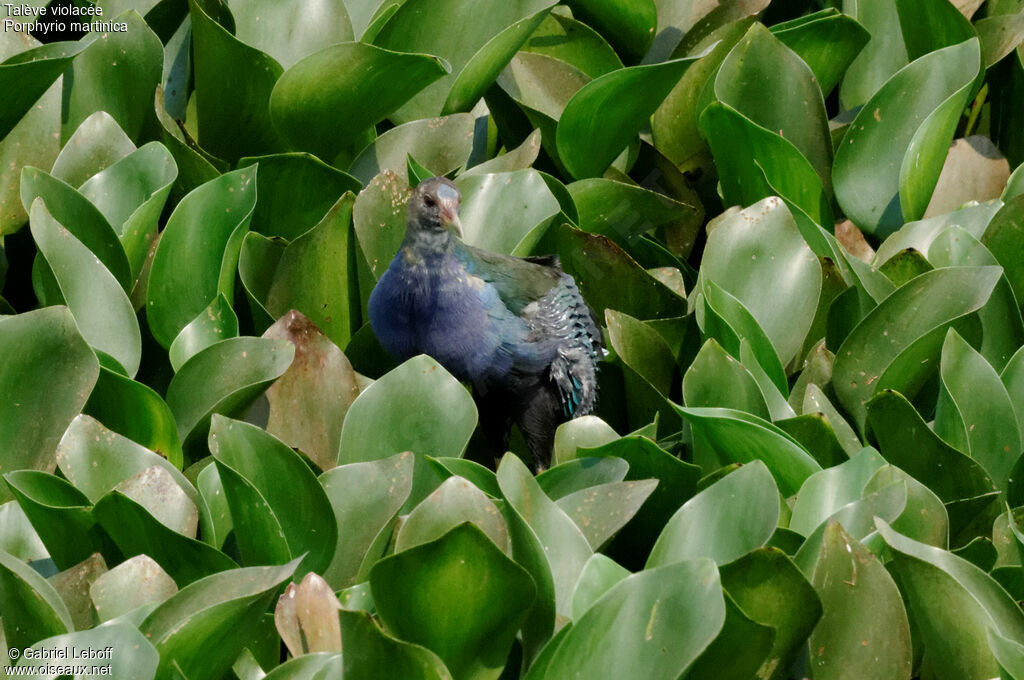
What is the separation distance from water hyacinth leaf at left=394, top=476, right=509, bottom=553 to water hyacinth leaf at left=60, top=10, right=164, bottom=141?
1398 millimetres

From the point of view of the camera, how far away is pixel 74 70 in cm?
292

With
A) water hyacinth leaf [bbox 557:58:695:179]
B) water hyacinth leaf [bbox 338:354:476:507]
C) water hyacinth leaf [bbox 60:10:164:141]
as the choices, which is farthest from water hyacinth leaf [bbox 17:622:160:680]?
water hyacinth leaf [bbox 557:58:695:179]

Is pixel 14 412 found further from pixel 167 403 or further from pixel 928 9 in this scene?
pixel 928 9

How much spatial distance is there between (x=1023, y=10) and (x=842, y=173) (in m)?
0.72

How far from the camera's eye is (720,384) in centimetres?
242

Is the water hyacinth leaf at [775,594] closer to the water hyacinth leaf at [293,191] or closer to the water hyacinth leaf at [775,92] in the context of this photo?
the water hyacinth leaf at [293,191]

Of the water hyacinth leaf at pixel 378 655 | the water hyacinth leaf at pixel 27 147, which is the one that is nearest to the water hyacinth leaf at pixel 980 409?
the water hyacinth leaf at pixel 378 655

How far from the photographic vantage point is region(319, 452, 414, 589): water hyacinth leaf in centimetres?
213

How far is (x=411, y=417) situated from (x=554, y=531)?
45 centimetres

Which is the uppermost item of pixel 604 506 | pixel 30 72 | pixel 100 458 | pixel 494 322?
pixel 30 72

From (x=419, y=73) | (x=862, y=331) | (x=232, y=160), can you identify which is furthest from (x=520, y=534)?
(x=232, y=160)

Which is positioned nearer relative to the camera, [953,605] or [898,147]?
[953,605]

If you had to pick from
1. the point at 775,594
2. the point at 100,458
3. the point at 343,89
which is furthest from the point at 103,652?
the point at 343,89

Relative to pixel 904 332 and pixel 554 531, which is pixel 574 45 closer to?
pixel 904 332
